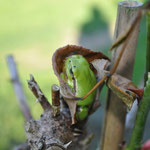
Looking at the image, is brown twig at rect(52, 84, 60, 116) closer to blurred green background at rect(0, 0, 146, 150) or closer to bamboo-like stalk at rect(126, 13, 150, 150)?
bamboo-like stalk at rect(126, 13, 150, 150)

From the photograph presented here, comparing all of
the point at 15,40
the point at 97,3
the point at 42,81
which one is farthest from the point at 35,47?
the point at 97,3

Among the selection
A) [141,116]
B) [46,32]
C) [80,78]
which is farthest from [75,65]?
[46,32]

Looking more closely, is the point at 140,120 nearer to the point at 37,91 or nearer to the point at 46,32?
the point at 37,91

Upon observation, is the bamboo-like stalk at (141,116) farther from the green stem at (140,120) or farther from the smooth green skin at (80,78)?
the smooth green skin at (80,78)

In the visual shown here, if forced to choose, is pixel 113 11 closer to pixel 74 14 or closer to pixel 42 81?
pixel 74 14

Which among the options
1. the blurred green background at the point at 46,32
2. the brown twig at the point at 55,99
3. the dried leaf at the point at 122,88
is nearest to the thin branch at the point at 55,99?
the brown twig at the point at 55,99

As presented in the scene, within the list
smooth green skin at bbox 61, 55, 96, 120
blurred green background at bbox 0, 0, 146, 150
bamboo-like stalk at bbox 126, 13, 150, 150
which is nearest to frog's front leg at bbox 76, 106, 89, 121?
smooth green skin at bbox 61, 55, 96, 120
